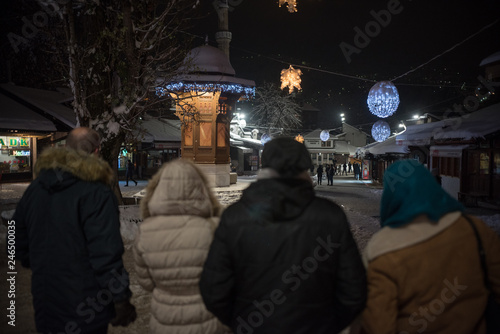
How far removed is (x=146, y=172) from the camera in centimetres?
3353

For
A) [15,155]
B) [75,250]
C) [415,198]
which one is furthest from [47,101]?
[415,198]

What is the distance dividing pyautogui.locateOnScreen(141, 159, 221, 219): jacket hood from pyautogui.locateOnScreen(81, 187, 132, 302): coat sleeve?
307 mm

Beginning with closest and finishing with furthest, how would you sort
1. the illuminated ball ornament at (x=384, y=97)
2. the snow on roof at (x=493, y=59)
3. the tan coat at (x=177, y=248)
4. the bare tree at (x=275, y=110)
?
1. the tan coat at (x=177, y=248)
2. the illuminated ball ornament at (x=384, y=97)
3. the snow on roof at (x=493, y=59)
4. the bare tree at (x=275, y=110)

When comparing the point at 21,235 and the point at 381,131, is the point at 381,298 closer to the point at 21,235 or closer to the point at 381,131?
the point at 21,235

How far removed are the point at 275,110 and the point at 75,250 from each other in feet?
144

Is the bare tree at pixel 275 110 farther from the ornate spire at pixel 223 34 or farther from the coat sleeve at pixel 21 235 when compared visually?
the coat sleeve at pixel 21 235

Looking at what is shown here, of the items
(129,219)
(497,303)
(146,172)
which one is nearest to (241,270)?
(497,303)

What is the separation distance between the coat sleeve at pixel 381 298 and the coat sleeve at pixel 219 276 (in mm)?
796

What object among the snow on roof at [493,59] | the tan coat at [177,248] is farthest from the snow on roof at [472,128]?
the tan coat at [177,248]

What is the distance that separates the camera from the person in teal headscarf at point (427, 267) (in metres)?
1.98

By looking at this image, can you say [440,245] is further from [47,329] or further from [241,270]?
[47,329]

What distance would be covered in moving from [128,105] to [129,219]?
297 centimetres

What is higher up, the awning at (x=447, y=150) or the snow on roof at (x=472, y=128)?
the snow on roof at (x=472, y=128)

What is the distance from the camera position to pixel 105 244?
2.57 m
